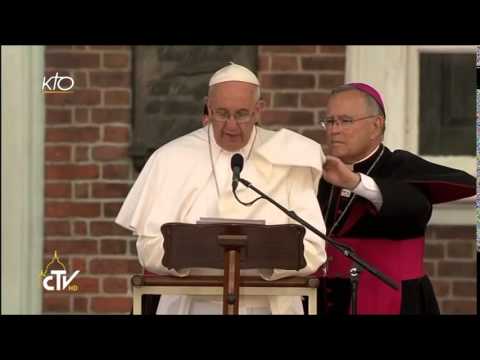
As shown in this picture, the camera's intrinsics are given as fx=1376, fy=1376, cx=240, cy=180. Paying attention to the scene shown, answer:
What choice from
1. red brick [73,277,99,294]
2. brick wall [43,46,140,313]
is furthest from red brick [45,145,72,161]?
red brick [73,277,99,294]

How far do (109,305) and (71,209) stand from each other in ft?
2.00

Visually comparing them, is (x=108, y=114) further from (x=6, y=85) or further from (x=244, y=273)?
(x=244, y=273)

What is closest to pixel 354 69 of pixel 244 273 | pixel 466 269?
pixel 466 269

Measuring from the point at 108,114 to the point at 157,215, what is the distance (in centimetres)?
204

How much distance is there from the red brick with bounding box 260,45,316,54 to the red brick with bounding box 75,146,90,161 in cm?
119

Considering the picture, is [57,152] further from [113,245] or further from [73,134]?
[113,245]

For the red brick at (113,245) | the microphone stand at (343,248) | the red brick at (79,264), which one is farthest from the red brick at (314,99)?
the microphone stand at (343,248)

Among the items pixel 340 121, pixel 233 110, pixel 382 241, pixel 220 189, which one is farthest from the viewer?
pixel 382 241

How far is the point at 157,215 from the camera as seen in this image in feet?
20.4

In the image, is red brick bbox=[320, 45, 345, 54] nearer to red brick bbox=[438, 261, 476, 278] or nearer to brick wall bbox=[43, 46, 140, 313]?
brick wall bbox=[43, 46, 140, 313]

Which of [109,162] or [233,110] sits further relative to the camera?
[109,162]

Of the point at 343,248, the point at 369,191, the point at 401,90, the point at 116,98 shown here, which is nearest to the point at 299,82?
the point at 401,90

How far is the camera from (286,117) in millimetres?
8109

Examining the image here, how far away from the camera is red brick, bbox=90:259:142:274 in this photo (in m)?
8.12
